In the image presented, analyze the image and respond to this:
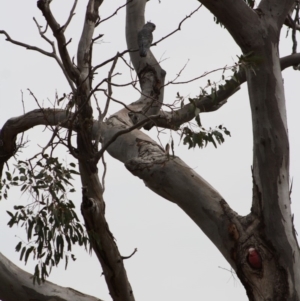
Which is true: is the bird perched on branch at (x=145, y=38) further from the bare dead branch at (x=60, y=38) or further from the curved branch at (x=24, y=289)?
the curved branch at (x=24, y=289)

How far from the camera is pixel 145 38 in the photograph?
5.56 meters

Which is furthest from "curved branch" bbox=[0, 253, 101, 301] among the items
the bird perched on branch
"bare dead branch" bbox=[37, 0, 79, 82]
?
the bird perched on branch

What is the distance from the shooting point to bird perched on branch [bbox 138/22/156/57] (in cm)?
552

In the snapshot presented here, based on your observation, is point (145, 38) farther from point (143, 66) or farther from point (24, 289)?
point (24, 289)

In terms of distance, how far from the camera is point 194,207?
167 inches

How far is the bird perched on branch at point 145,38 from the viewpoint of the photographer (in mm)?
5520

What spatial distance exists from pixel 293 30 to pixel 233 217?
1822mm

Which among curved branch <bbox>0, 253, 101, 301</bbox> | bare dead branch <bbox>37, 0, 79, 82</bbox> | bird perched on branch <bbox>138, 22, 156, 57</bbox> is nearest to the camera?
bare dead branch <bbox>37, 0, 79, 82</bbox>

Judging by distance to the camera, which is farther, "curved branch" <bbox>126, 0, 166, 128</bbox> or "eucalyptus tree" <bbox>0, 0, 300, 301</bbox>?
"curved branch" <bbox>126, 0, 166, 128</bbox>

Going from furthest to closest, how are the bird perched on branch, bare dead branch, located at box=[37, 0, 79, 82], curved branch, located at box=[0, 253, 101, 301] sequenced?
the bird perched on branch → curved branch, located at box=[0, 253, 101, 301] → bare dead branch, located at box=[37, 0, 79, 82]

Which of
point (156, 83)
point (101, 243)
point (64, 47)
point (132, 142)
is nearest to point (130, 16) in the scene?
point (156, 83)

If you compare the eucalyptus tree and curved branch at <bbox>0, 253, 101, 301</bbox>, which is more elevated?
the eucalyptus tree

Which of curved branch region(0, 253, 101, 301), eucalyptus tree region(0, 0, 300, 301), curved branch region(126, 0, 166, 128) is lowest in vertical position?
curved branch region(0, 253, 101, 301)

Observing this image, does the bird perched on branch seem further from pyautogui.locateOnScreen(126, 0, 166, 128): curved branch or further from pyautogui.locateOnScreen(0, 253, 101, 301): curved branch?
pyautogui.locateOnScreen(0, 253, 101, 301): curved branch
